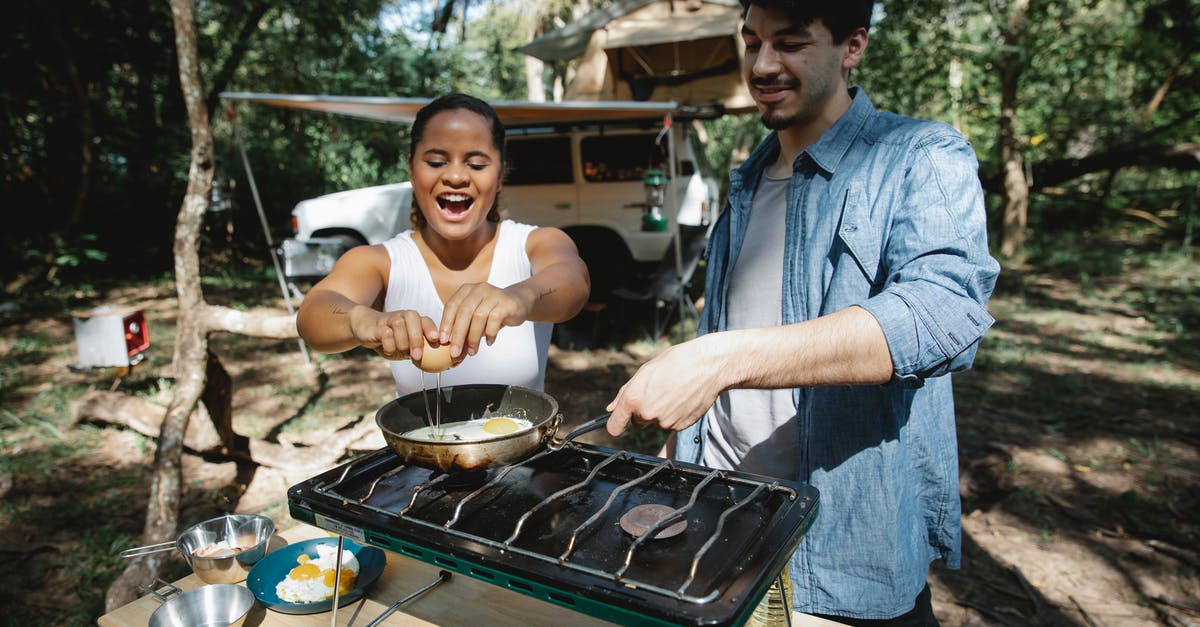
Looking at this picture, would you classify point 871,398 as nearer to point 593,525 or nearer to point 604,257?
point 593,525

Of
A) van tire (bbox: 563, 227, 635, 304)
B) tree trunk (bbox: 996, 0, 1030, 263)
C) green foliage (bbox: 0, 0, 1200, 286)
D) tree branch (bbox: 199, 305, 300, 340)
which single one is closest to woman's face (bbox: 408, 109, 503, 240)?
tree branch (bbox: 199, 305, 300, 340)

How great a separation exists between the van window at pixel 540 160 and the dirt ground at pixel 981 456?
1871 millimetres

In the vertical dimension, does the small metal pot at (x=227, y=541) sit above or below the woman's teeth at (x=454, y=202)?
below

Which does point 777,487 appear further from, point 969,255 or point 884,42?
point 884,42

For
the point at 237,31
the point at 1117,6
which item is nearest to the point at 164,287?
the point at 237,31

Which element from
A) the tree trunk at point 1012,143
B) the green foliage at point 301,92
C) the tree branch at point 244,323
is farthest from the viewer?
the tree trunk at point 1012,143

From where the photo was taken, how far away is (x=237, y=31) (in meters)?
12.2

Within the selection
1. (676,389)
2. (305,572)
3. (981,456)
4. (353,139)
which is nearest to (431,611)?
(305,572)

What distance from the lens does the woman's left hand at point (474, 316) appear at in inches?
57.1

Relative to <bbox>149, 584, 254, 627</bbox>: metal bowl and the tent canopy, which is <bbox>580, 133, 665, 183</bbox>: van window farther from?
<bbox>149, 584, 254, 627</bbox>: metal bowl

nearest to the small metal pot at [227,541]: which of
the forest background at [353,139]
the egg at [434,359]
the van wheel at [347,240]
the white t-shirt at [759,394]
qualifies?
the egg at [434,359]

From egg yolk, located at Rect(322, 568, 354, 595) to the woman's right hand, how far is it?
2.01ft

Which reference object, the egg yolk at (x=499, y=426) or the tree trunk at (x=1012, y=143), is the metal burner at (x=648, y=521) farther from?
the tree trunk at (x=1012, y=143)

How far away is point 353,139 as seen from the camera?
548 inches
